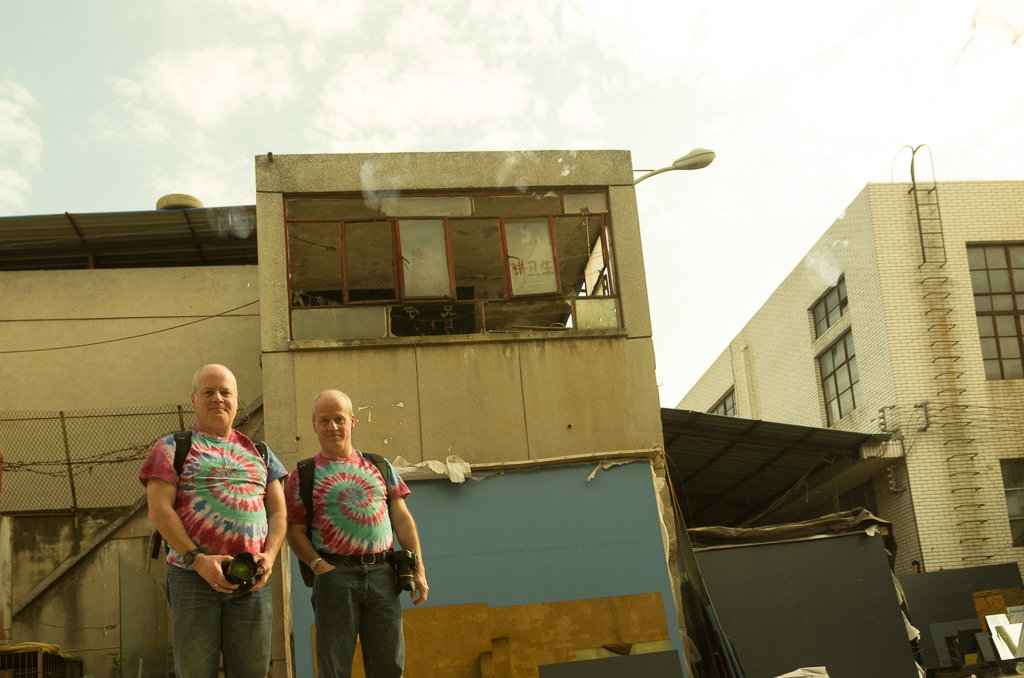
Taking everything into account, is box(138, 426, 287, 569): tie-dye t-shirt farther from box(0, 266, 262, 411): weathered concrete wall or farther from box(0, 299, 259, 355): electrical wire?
box(0, 299, 259, 355): electrical wire

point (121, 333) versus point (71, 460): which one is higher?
point (121, 333)

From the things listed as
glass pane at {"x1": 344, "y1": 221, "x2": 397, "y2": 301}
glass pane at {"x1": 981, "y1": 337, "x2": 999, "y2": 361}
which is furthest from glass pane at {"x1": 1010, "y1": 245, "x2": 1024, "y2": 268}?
glass pane at {"x1": 344, "y1": 221, "x2": 397, "y2": 301}

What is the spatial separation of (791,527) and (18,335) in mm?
12995

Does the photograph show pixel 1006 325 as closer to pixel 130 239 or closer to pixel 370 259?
pixel 370 259

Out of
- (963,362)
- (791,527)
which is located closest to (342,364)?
(791,527)

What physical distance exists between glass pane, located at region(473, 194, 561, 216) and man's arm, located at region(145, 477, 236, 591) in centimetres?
959

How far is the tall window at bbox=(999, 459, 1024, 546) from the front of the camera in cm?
1635

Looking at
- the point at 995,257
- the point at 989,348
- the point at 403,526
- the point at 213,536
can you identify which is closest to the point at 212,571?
the point at 213,536

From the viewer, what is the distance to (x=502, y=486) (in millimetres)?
11758

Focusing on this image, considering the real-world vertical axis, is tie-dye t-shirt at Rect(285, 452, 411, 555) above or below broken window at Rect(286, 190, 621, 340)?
below

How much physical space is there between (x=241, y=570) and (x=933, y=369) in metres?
15.7

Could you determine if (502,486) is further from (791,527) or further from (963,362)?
(963,362)

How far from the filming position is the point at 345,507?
193 inches

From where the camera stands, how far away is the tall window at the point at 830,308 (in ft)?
64.7
